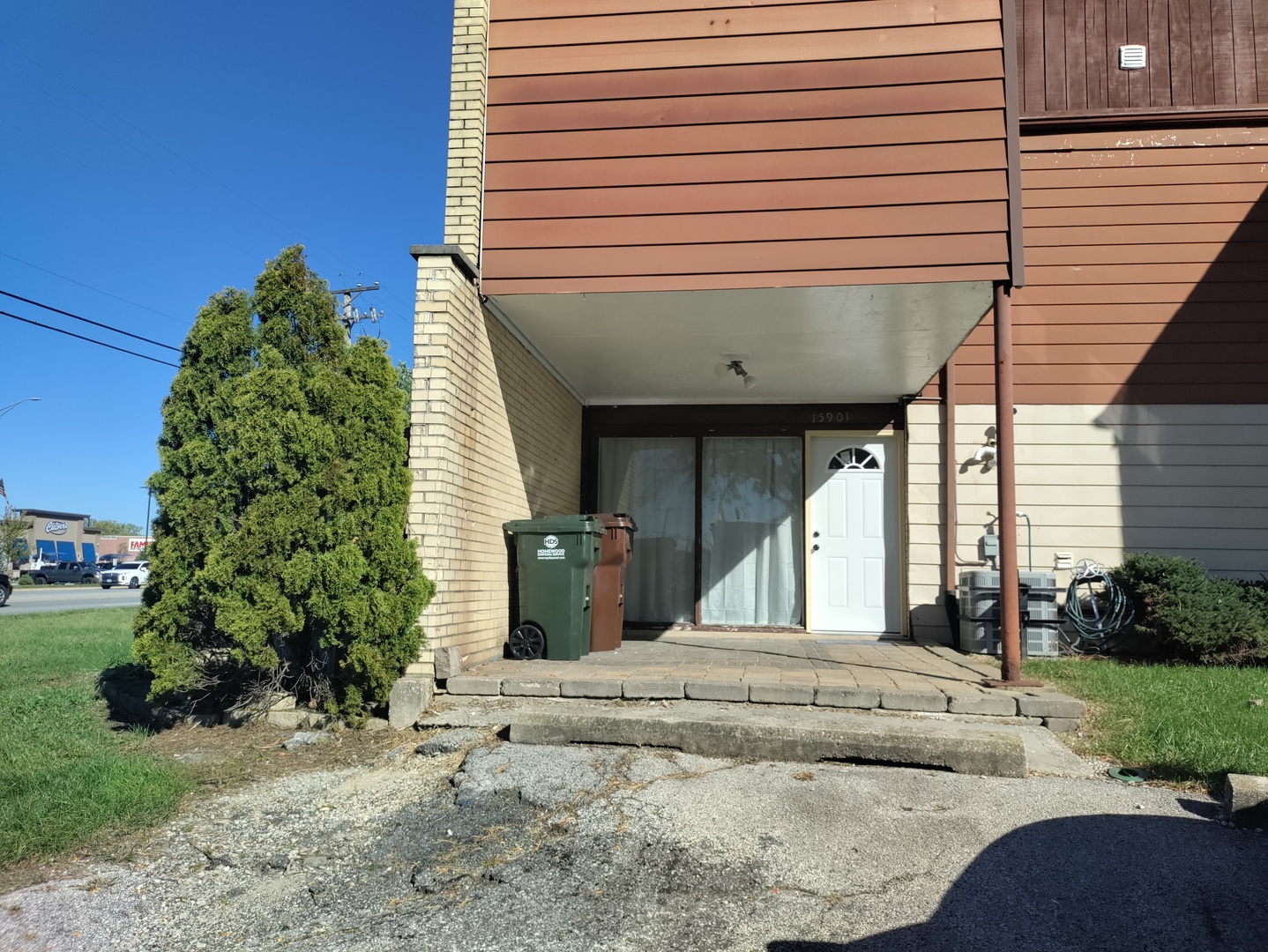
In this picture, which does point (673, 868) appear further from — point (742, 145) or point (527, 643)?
point (742, 145)

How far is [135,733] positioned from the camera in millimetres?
5121

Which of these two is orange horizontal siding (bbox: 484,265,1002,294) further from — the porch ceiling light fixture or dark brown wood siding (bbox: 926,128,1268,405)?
dark brown wood siding (bbox: 926,128,1268,405)

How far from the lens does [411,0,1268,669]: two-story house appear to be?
591 centimetres

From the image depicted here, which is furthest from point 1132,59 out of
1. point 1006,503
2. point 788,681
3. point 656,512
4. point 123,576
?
point 123,576

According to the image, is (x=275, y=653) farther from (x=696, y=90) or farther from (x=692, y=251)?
(x=696, y=90)

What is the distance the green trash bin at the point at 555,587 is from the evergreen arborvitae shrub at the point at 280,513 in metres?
1.48

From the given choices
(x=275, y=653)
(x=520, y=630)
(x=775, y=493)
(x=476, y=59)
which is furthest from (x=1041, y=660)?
(x=476, y=59)

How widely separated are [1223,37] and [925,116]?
5.32 metres

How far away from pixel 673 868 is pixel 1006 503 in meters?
3.65

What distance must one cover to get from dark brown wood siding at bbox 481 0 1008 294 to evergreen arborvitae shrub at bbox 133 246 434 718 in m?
1.53

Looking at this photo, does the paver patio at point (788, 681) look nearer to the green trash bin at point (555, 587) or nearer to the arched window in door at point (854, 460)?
the green trash bin at point (555, 587)

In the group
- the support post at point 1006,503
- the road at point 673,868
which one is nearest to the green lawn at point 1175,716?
the road at point 673,868

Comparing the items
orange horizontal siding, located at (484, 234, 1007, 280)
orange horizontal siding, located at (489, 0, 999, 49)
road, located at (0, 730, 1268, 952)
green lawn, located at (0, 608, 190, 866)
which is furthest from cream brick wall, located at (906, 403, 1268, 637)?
green lawn, located at (0, 608, 190, 866)

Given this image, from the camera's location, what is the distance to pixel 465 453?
5938 millimetres
